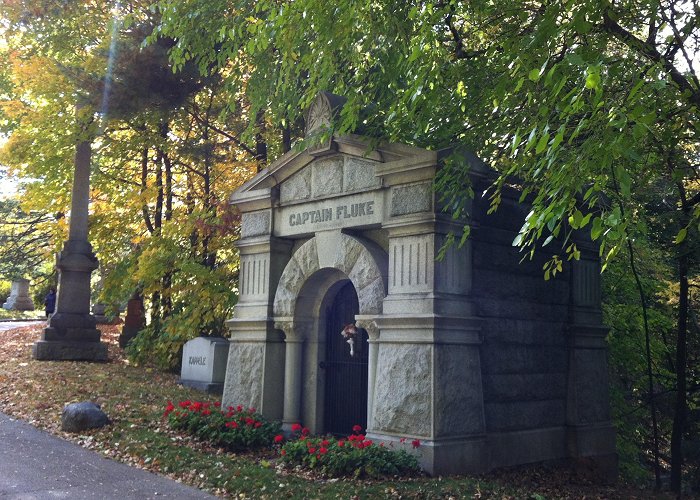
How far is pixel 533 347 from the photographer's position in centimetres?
902

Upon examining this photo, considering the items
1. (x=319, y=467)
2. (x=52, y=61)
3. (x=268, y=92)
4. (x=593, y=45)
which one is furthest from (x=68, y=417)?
(x=52, y=61)

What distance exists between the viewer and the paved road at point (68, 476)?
679cm

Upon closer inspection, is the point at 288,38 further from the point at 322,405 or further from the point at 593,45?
the point at 322,405

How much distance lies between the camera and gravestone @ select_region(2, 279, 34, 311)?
35.2 m

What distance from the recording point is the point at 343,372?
9.46 metres

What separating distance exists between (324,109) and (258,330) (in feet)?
9.68

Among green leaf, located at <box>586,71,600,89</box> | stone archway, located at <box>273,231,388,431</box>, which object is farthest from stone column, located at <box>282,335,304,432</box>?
green leaf, located at <box>586,71,600,89</box>

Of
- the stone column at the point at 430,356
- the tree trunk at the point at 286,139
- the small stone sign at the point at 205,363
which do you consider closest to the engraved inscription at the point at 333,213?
the stone column at the point at 430,356

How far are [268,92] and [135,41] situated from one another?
601cm

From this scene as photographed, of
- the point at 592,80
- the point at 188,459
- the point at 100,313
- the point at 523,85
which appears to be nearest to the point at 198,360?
the point at 188,459

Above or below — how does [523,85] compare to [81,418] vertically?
above

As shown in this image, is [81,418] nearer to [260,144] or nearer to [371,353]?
[371,353]

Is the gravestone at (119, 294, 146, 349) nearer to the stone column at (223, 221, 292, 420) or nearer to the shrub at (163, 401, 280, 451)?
the stone column at (223, 221, 292, 420)

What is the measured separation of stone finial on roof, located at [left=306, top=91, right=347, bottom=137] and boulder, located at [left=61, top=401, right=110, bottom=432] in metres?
4.39
